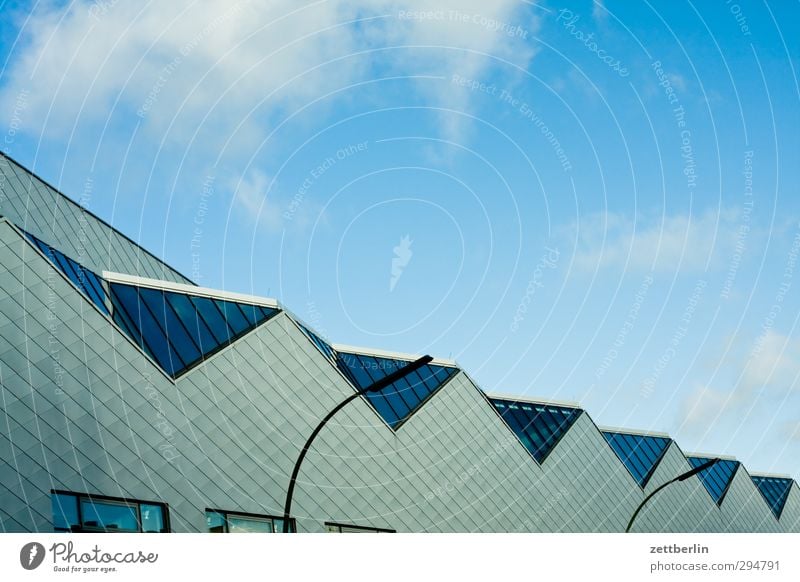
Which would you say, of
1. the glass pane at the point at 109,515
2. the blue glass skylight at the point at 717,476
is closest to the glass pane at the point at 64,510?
the glass pane at the point at 109,515

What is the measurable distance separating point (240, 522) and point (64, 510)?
26.6 ft

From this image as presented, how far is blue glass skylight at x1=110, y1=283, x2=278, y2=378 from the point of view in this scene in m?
29.0

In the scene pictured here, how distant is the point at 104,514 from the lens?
2528 cm

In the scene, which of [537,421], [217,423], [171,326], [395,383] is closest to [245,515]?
[217,423]

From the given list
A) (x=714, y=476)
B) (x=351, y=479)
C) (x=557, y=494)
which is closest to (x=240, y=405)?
(x=351, y=479)

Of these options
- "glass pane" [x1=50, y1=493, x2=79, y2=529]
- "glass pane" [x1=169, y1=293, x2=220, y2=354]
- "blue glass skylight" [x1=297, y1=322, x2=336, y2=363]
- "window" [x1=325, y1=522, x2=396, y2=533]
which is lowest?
"glass pane" [x1=50, y1=493, x2=79, y2=529]

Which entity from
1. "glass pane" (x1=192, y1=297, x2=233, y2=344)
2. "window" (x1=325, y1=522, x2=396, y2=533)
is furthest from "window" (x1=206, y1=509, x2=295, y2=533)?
"glass pane" (x1=192, y1=297, x2=233, y2=344)

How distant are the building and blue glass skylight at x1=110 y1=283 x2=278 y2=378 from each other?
0.28 feet

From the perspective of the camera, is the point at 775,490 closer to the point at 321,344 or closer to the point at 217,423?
the point at 321,344

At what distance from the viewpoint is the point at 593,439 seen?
54.6 m

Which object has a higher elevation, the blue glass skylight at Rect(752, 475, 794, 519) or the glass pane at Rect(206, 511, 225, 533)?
the blue glass skylight at Rect(752, 475, 794, 519)

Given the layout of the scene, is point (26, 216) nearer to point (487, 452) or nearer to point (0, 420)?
point (0, 420)

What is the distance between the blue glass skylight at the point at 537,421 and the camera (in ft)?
162

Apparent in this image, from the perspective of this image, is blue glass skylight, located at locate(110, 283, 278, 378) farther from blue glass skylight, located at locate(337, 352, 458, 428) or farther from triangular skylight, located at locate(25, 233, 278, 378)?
blue glass skylight, located at locate(337, 352, 458, 428)
